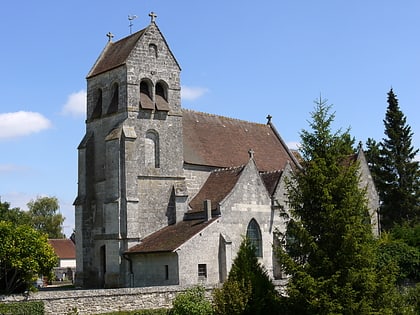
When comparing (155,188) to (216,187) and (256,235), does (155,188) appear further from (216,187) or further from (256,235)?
(256,235)

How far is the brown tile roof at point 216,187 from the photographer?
39.2 meters

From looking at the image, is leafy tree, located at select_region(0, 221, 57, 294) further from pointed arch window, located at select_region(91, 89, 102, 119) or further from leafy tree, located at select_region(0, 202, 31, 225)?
leafy tree, located at select_region(0, 202, 31, 225)

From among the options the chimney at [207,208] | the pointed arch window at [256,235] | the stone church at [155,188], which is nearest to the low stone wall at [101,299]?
the stone church at [155,188]

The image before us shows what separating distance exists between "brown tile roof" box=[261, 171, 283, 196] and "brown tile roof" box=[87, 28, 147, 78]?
1252 centimetres

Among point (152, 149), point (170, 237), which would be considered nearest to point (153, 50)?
point (152, 149)

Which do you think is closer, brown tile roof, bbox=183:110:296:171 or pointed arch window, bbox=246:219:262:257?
pointed arch window, bbox=246:219:262:257

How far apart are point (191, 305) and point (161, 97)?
56.6ft

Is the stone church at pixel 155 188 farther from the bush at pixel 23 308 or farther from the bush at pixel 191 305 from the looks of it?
the bush at pixel 23 308

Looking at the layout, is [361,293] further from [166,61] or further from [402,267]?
[166,61]

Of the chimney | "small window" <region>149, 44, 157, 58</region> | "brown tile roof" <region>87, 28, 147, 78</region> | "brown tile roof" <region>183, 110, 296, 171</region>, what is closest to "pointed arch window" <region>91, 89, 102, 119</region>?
"brown tile roof" <region>87, 28, 147, 78</region>

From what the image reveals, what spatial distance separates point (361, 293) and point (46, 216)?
81.5 metres

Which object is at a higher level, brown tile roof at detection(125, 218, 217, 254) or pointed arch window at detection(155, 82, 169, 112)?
pointed arch window at detection(155, 82, 169, 112)

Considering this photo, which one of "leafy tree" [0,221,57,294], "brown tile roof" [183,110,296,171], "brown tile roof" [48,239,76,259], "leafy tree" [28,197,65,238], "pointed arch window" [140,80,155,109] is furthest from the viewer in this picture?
"leafy tree" [28,197,65,238]

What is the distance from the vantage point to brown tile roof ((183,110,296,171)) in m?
43.4
